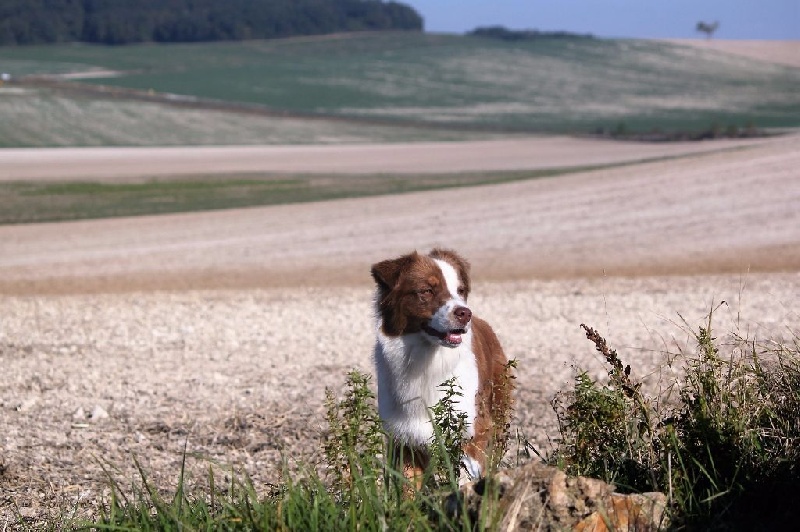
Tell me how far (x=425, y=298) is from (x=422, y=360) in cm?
36

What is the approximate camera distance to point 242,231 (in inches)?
1026

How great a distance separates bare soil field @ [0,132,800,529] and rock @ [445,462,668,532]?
1137 mm

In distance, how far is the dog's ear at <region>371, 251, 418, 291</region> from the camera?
254 inches

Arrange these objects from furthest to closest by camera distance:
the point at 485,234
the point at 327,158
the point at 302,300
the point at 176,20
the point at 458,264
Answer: the point at 176,20, the point at 327,158, the point at 485,234, the point at 302,300, the point at 458,264

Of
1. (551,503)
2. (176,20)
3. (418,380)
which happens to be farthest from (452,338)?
(176,20)

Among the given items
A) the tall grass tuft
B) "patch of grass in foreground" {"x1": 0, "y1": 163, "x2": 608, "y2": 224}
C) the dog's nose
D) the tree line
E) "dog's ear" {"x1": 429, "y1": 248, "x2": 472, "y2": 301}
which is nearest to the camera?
the tall grass tuft

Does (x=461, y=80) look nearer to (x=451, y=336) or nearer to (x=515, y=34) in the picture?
(x=515, y=34)

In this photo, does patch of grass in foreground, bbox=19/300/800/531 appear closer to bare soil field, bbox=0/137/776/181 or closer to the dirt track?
the dirt track

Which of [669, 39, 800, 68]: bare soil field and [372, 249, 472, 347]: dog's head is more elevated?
[669, 39, 800, 68]: bare soil field

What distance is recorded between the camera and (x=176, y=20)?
425ft

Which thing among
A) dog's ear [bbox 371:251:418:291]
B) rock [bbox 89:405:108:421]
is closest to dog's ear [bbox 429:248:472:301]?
dog's ear [bbox 371:251:418:291]

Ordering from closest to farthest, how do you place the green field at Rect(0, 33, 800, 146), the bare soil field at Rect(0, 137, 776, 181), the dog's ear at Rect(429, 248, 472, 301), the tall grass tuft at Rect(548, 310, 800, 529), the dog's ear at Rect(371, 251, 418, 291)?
1. the tall grass tuft at Rect(548, 310, 800, 529)
2. the dog's ear at Rect(371, 251, 418, 291)
3. the dog's ear at Rect(429, 248, 472, 301)
4. the bare soil field at Rect(0, 137, 776, 181)
5. the green field at Rect(0, 33, 800, 146)

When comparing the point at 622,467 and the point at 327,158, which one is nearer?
the point at 622,467

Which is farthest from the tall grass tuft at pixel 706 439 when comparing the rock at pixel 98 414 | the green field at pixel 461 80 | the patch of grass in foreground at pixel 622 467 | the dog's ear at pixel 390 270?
the green field at pixel 461 80
